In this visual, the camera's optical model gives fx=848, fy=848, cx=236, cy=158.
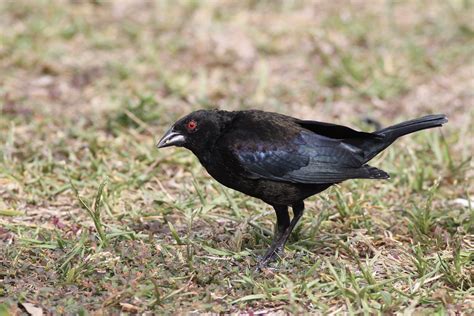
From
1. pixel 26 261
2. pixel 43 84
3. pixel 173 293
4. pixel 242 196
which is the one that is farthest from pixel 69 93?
pixel 173 293

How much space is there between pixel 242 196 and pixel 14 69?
360 cm

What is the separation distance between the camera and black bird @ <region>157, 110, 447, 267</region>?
16.5 feet

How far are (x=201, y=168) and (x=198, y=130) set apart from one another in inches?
59.8

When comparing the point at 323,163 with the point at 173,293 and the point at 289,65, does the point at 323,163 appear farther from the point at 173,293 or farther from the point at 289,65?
the point at 289,65

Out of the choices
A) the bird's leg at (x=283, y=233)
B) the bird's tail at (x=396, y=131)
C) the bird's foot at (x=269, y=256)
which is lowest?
the bird's foot at (x=269, y=256)

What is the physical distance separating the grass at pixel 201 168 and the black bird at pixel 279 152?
417 millimetres

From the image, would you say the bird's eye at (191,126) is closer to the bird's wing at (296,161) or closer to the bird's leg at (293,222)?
the bird's wing at (296,161)

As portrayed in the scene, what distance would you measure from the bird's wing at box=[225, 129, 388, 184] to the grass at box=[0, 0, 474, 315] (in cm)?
48

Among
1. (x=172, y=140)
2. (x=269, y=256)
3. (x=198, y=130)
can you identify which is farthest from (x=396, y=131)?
(x=172, y=140)

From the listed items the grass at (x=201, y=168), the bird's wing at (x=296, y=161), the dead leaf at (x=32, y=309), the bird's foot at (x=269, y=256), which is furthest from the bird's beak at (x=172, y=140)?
the dead leaf at (x=32, y=309)

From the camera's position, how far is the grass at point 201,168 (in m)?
4.70

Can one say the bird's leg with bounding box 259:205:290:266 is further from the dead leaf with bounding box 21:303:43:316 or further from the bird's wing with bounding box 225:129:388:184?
the dead leaf with bounding box 21:303:43:316

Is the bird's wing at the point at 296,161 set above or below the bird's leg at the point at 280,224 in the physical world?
above

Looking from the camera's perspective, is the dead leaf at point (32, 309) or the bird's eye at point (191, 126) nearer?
the dead leaf at point (32, 309)
